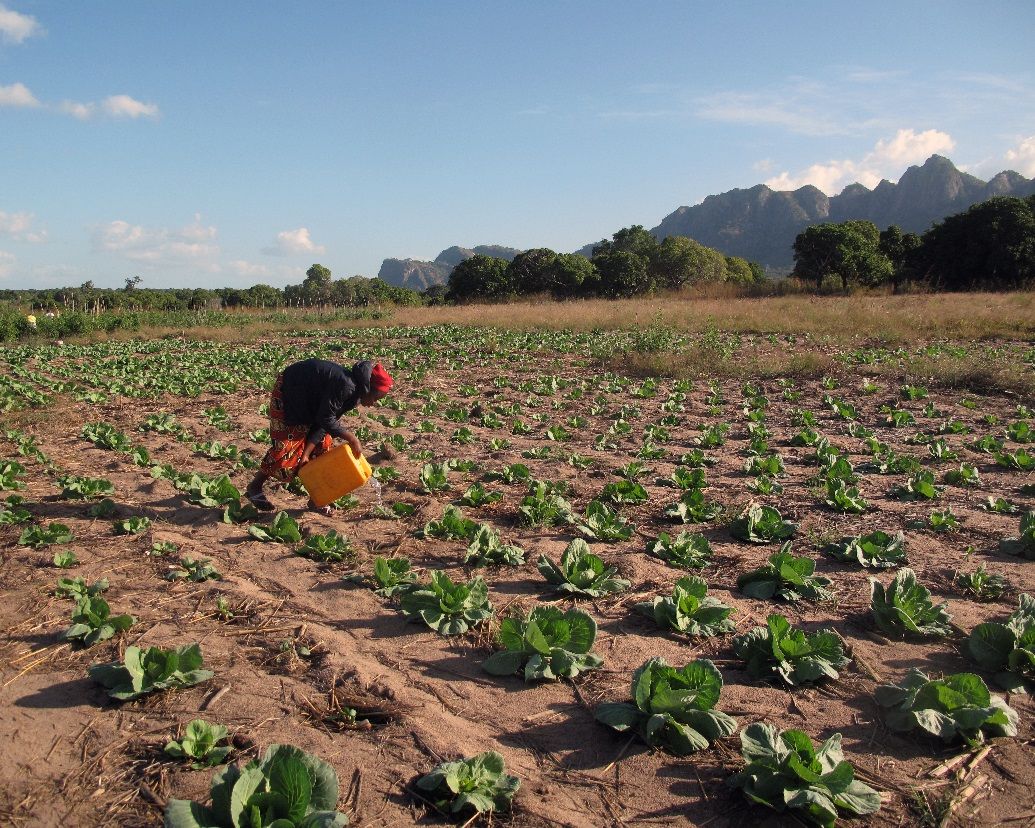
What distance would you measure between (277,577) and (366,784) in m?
2.28

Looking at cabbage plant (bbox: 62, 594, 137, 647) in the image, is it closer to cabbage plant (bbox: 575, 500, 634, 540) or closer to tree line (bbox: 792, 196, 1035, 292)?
cabbage plant (bbox: 575, 500, 634, 540)

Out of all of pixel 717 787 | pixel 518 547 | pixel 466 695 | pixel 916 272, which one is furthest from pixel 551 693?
pixel 916 272

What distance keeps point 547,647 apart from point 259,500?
11.9 feet

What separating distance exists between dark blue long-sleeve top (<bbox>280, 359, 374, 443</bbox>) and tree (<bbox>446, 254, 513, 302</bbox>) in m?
53.6

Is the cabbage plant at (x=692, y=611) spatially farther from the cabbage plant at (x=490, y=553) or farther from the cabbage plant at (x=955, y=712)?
the cabbage plant at (x=490, y=553)

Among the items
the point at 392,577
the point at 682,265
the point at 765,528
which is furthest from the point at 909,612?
the point at 682,265

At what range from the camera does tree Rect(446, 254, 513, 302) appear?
197 feet

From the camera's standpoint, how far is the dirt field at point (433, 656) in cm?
270

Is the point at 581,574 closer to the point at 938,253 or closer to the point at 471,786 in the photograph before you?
the point at 471,786

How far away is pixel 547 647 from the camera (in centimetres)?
352

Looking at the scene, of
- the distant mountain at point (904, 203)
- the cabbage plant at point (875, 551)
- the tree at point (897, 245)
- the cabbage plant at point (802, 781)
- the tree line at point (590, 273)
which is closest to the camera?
the cabbage plant at point (802, 781)

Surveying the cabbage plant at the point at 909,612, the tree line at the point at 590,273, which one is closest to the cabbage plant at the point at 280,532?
the cabbage plant at the point at 909,612

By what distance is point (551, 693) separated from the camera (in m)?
3.41

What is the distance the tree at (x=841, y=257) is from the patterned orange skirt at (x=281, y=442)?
4381 cm
